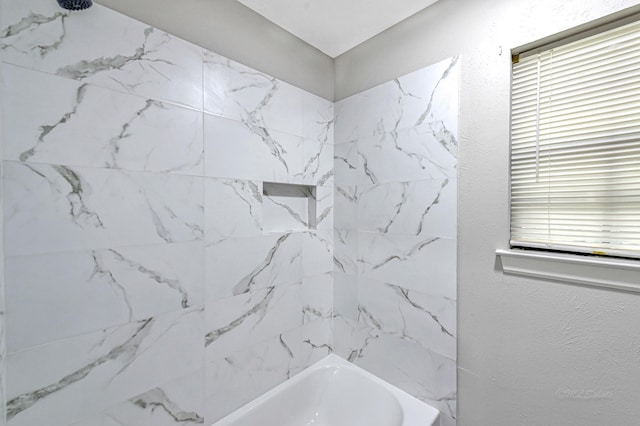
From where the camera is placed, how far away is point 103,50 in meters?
0.97

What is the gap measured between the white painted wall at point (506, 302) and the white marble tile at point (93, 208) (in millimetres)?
1335

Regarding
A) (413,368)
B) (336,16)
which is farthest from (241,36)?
(413,368)

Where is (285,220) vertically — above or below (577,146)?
below

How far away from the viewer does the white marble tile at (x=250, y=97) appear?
1258mm

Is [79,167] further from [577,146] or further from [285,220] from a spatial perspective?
[577,146]

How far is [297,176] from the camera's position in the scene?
5.37 feet

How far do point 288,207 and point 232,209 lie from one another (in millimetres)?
443

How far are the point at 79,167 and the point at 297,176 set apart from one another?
1015 millimetres

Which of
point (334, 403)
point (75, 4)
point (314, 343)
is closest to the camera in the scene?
point (75, 4)

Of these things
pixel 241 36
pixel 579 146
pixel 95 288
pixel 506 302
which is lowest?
pixel 506 302

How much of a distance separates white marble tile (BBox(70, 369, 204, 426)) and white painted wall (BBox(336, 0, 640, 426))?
1.28 metres

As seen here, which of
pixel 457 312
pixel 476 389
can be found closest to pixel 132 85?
pixel 457 312

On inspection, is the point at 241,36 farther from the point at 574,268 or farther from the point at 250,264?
the point at 574,268

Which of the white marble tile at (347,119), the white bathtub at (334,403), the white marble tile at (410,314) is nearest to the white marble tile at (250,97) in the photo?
the white marble tile at (347,119)
